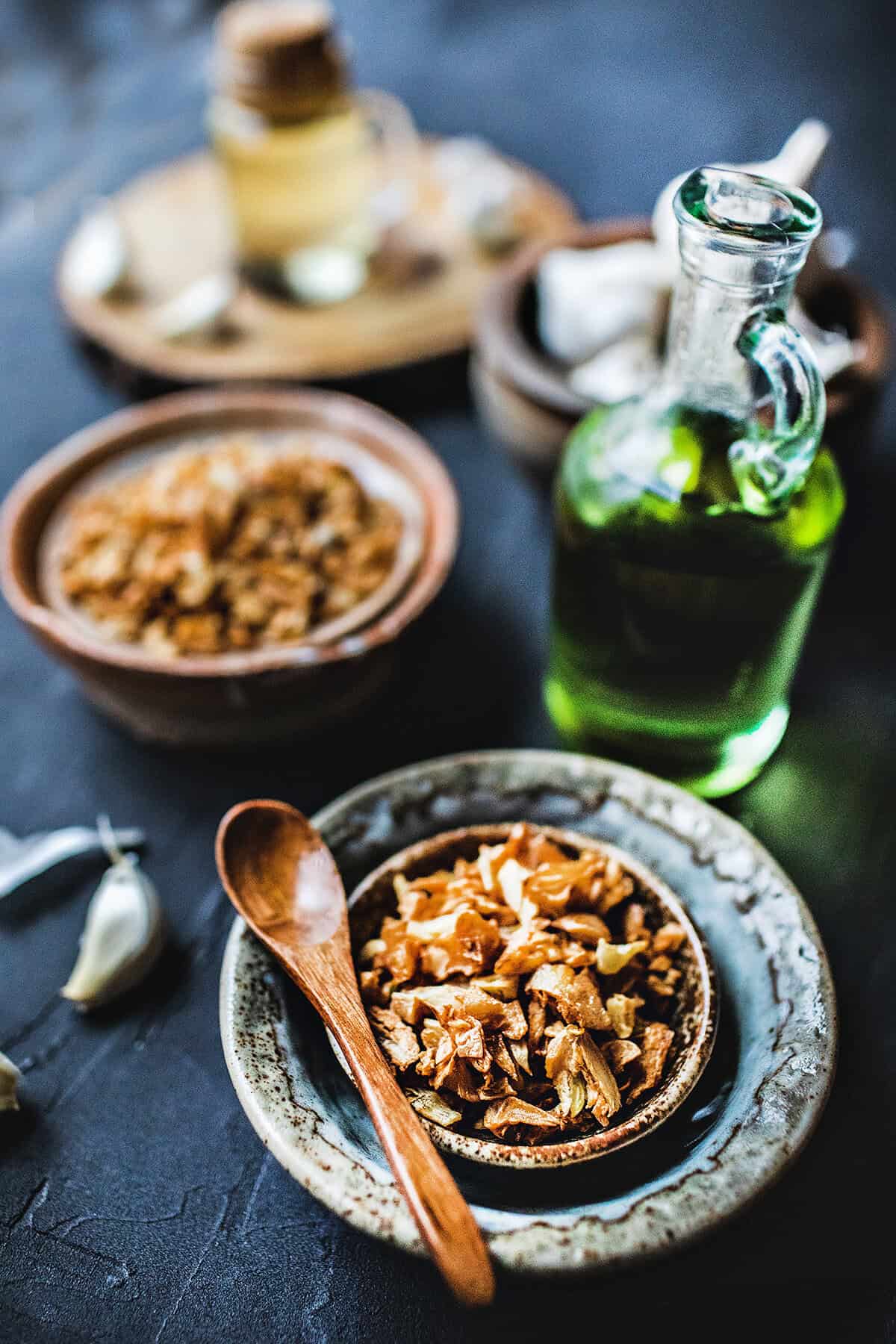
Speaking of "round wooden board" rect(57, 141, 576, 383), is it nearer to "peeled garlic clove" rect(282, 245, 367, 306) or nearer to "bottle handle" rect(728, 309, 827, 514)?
"peeled garlic clove" rect(282, 245, 367, 306)


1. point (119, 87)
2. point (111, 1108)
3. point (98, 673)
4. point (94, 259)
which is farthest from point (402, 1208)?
point (119, 87)

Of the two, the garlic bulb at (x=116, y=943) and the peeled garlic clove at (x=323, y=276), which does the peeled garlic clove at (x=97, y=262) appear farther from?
the garlic bulb at (x=116, y=943)

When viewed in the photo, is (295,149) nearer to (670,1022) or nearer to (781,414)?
(781,414)

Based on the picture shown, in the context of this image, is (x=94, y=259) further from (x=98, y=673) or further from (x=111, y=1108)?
(x=111, y=1108)

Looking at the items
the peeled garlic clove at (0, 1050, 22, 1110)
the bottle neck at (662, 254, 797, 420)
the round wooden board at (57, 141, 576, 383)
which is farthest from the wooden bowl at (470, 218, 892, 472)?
the peeled garlic clove at (0, 1050, 22, 1110)

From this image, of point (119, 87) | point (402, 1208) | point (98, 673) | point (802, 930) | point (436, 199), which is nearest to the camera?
point (402, 1208)
